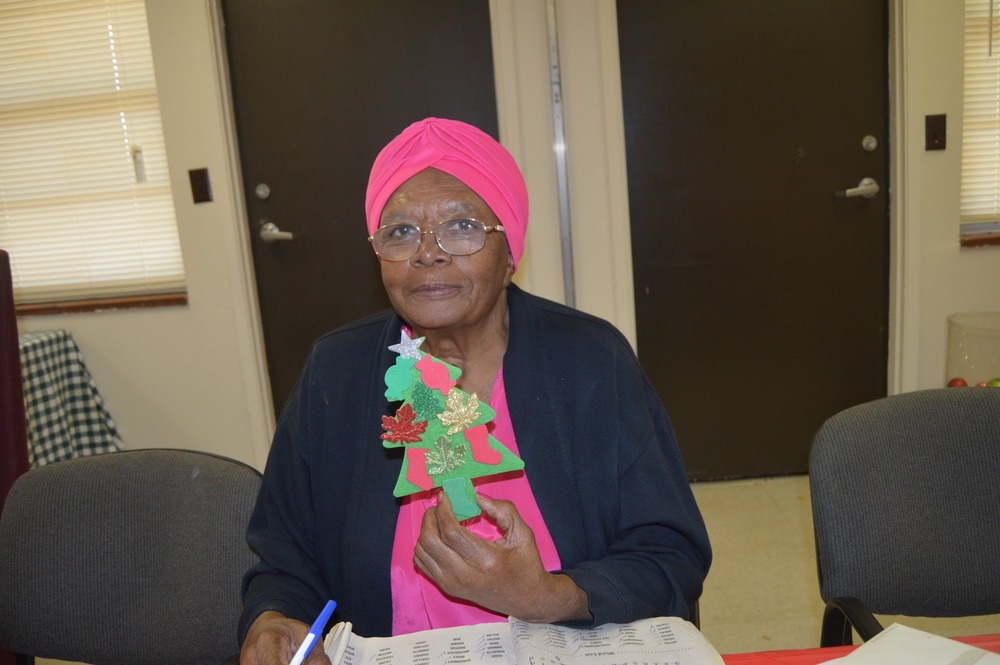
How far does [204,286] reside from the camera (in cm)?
346

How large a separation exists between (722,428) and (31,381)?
2.82m

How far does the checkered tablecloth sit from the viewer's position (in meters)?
3.18

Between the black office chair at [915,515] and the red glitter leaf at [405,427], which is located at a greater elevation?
the red glitter leaf at [405,427]

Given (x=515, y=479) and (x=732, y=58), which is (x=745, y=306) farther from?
(x=515, y=479)

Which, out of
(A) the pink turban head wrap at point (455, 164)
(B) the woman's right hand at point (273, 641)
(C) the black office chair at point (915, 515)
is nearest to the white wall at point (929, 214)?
(C) the black office chair at point (915, 515)

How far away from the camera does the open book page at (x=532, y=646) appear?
941 millimetres

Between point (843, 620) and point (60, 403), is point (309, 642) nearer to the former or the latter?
point (843, 620)

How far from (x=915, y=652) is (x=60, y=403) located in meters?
3.38

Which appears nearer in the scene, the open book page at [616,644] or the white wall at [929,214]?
→ the open book page at [616,644]

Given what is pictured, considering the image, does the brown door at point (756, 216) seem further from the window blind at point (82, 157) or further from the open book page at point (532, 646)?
the open book page at point (532, 646)

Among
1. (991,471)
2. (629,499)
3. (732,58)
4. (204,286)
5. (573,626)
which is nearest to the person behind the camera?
(573,626)

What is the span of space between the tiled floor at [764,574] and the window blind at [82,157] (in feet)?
8.14

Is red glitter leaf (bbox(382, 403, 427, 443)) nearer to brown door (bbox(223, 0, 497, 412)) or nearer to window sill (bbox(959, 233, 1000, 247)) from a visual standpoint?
brown door (bbox(223, 0, 497, 412))

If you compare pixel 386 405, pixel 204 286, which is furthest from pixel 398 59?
pixel 386 405
